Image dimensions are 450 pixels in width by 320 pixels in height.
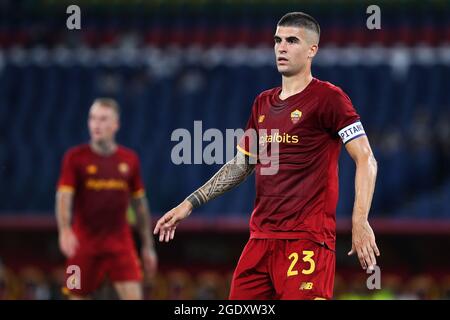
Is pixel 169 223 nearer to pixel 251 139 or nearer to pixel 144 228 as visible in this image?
pixel 251 139

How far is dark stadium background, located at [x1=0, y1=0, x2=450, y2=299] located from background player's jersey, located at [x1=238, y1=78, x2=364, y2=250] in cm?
516

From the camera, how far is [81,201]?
8.77 meters

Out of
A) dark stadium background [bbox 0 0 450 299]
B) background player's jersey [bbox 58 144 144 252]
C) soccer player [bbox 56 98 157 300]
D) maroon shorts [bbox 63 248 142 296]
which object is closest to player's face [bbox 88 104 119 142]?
soccer player [bbox 56 98 157 300]

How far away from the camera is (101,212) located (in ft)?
28.6

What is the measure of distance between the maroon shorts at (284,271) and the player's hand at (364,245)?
338 mm

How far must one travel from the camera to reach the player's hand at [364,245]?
538 cm

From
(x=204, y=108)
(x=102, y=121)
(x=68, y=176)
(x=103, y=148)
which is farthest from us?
(x=204, y=108)

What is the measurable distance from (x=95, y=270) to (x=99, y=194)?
27.7 inches

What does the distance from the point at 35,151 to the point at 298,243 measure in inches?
375

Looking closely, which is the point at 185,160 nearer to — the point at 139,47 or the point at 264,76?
the point at 264,76

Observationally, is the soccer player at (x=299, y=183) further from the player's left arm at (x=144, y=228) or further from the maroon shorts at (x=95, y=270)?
the player's left arm at (x=144, y=228)

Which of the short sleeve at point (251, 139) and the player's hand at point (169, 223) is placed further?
the short sleeve at point (251, 139)

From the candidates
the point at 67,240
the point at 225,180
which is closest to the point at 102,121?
the point at 67,240

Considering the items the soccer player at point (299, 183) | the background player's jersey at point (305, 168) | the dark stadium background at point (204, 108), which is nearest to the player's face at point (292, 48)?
the soccer player at point (299, 183)
